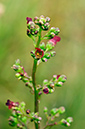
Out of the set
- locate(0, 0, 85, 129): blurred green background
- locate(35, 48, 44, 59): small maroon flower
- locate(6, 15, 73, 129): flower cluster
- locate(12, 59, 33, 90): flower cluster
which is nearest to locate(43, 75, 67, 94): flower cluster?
locate(6, 15, 73, 129): flower cluster

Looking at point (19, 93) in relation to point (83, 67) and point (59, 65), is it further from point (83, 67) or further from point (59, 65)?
point (83, 67)

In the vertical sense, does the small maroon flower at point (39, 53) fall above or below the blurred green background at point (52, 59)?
below

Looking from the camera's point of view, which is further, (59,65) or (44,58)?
(59,65)

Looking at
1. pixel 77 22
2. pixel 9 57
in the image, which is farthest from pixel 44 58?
pixel 77 22

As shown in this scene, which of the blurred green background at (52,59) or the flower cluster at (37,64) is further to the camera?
the blurred green background at (52,59)

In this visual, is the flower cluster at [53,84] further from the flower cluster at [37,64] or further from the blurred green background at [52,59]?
the blurred green background at [52,59]

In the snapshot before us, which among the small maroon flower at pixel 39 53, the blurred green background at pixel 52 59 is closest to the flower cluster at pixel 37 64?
the small maroon flower at pixel 39 53

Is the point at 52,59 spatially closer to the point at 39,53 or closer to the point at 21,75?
the point at 21,75

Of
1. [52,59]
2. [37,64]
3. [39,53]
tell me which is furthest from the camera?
[52,59]

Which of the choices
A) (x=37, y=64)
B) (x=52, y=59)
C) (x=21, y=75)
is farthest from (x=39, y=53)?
(x=52, y=59)
